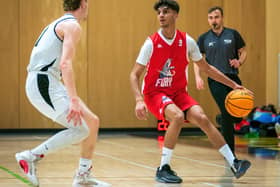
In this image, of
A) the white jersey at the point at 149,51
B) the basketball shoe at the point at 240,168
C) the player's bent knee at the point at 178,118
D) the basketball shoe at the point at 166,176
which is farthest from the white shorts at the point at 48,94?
the basketball shoe at the point at 240,168

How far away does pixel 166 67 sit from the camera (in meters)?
7.23

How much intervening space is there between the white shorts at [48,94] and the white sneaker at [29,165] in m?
0.44

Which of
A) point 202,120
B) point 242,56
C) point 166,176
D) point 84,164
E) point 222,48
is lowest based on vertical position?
point 166,176

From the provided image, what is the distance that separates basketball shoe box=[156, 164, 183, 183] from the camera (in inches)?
273

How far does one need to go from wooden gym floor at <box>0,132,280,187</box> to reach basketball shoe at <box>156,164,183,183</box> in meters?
0.10

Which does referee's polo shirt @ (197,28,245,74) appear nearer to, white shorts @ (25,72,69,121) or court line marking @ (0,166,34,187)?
court line marking @ (0,166,34,187)

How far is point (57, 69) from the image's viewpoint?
605 centimetres

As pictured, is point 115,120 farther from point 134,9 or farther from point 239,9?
point 239,9

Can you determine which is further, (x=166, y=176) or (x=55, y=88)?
(x=166, y=176)

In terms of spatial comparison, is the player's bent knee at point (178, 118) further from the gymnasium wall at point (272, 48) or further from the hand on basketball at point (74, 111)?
the gymnasium wall at point (272, 48)

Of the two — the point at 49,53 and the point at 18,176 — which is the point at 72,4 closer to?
the point at 49,53

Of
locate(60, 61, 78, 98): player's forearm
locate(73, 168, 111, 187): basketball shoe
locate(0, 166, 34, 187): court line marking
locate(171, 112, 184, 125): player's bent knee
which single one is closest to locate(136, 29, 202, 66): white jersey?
locate(171, 112, 184, 125): player's bent knee

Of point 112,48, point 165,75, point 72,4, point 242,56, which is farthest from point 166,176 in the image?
point 112,48

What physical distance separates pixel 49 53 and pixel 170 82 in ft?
5.76
